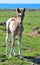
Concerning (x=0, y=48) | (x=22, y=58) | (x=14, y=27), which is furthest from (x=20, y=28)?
(x=0, y=48)

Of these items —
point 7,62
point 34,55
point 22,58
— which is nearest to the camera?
point 7,62

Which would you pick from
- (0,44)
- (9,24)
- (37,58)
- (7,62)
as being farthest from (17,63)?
(0,44)

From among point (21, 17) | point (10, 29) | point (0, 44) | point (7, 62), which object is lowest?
point (0, 44)

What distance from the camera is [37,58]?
580 inches

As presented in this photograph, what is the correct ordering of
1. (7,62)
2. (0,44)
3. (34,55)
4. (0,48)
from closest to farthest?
1. (7,62)
2. (34,55)
3. (0,48)
4. (0,44)

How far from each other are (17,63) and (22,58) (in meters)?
1.01

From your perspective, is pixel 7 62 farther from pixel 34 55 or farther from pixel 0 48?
pixel 0 48

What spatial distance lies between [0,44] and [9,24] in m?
4.73

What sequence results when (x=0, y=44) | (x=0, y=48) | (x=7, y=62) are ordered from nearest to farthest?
(x=7, y=62) < (x=0, y=48) < (x=0, y=44)

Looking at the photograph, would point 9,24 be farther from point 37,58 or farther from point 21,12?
point 37,58

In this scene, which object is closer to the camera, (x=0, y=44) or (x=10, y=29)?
(x=10, y=29)

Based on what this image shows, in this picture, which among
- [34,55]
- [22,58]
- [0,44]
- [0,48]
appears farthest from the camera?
[0,44]

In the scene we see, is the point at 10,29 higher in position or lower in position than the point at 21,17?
lower

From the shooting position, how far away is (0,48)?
17438 mm
